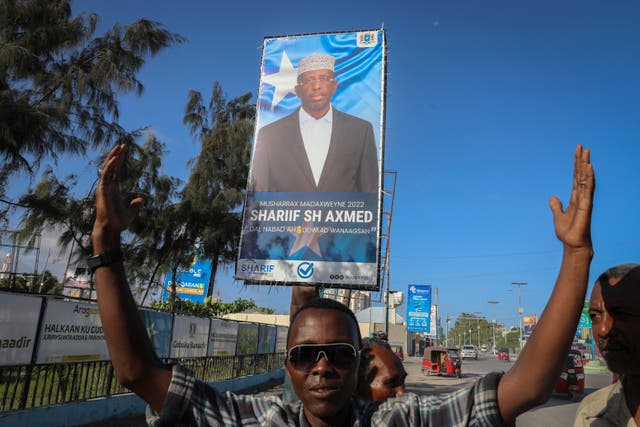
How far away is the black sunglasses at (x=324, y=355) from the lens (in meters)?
1.57

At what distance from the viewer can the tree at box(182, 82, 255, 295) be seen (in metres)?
19.5

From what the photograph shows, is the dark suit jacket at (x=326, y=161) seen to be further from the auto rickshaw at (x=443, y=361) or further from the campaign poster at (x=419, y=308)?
the campaign poster at (x=419, y=308)

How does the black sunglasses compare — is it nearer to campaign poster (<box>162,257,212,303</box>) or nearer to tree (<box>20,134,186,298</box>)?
tree (<box>20,134,186,298</box>)

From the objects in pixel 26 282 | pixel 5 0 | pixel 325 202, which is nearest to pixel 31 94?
pixel 5 0

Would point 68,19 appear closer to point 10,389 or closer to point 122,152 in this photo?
point 10,389

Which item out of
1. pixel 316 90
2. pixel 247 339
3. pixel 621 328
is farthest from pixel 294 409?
pixel 247 339

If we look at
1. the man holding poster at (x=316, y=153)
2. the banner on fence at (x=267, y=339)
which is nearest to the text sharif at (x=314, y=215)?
the man holding poster at (x=316, y=153)

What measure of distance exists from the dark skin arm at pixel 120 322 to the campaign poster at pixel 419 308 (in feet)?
135

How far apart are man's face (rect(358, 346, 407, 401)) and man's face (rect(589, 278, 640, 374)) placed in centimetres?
106

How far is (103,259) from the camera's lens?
5.54 feet

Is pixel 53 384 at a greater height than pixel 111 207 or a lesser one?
lesser

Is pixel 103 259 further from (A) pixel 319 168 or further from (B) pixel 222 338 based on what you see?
(B) pixel 222 338

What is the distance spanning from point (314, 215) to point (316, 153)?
104 centimetres

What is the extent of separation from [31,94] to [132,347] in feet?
39.3
